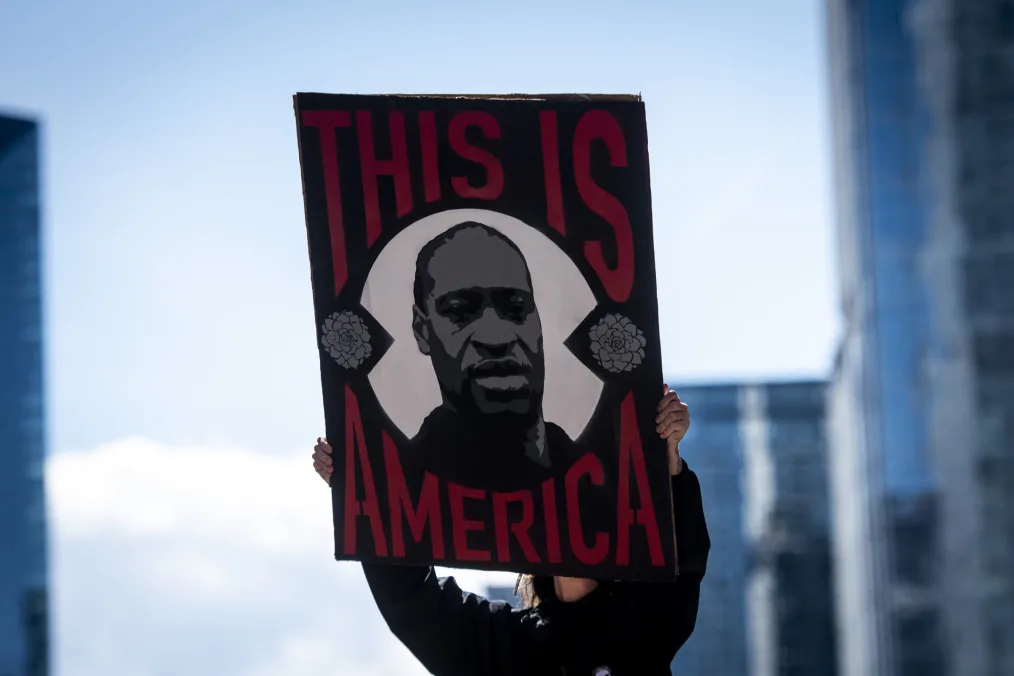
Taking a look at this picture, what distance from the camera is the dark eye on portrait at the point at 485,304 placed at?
10.7 feet

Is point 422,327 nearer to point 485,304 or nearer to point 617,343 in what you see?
point 485,304

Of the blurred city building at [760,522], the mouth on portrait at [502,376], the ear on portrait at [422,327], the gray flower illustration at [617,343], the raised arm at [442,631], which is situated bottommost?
the blurred city building at [760,522]

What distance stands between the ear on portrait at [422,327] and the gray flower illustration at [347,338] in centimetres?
11

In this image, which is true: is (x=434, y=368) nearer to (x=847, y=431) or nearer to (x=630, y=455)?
(x=630, y=455)

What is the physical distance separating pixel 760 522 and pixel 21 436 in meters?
29.4

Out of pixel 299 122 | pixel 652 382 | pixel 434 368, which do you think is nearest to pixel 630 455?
pixel 652 382

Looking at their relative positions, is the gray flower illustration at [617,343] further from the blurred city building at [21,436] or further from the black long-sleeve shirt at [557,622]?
the blurred city building at [21,436]

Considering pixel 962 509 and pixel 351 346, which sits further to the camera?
pixel 962 509

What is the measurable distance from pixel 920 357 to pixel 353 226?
3717cm

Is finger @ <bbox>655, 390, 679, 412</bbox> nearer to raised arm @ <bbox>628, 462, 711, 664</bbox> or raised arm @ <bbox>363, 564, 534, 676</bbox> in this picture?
raised arm @ <bbox>628, 462, 711, 664</bbox>

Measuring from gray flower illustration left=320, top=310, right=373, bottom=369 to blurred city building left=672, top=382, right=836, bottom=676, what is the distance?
56.2m

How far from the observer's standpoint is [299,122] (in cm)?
329

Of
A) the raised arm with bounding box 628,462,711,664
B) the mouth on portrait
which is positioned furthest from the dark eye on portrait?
the raised arm with bounding box 628,462,711,664

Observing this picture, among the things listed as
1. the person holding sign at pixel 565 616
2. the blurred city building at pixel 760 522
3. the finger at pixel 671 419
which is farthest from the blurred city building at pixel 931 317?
the finger at pixel 671 419
